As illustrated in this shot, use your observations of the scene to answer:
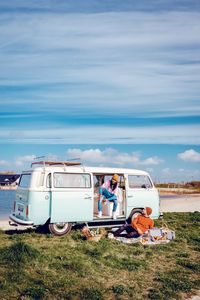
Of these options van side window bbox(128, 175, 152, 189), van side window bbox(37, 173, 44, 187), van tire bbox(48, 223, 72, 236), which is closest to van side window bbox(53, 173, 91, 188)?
van side window bbox(37, 173, 44, 187)

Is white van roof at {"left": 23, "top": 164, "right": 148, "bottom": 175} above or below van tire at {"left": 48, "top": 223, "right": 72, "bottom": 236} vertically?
above

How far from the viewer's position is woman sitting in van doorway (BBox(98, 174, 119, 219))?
1553cm

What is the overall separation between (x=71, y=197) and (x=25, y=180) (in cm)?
183

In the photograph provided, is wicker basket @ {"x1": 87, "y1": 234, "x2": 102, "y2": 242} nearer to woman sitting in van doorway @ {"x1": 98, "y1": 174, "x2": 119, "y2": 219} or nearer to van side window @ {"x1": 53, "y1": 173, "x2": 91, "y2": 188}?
woman sitting in van doorway @ {"x1": 98, "y1": 174, "x2": 119, "y2": 219}

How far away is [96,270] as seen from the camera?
9.73 m

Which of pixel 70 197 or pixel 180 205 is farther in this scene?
pixel 180 205

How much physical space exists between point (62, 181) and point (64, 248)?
3213mm

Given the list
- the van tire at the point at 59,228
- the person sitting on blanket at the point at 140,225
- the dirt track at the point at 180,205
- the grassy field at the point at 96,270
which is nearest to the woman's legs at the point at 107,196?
the van tire at the point at 59,228

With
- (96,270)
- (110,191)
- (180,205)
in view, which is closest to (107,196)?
(110,191)

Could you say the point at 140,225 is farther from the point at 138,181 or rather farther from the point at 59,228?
the point at 138,181

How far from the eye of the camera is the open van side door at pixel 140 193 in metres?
16.1

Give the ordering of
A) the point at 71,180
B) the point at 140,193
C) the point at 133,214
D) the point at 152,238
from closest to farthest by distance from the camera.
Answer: the point at 152,238 → the point at 71,180 → the point at 133,214 → the point at 140,193

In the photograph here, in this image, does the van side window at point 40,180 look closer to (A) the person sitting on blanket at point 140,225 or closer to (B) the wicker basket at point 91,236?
(B) the wicker basket at point 91,236

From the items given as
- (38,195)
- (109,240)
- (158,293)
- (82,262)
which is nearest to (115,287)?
(158,293)
